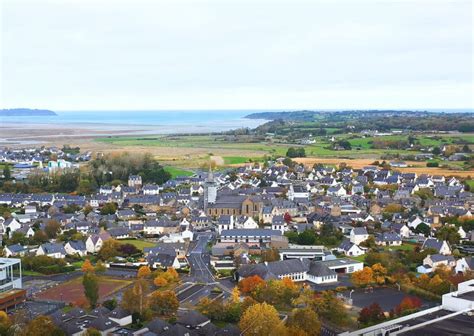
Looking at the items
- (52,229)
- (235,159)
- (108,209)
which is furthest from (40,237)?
(235,159)

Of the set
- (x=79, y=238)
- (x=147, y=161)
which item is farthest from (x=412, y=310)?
(x=147, y=161)

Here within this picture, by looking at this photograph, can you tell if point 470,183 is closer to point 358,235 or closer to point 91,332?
point 358,235

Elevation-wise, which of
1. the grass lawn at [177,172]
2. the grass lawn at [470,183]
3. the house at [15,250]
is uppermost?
the grass lawn at [470,183]

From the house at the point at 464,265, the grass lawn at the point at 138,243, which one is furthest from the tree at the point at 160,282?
the house at the point at 464,265

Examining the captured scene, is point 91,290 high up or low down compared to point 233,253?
up

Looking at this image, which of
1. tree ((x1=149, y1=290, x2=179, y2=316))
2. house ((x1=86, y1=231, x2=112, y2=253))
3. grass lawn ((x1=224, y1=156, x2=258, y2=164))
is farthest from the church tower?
grass lawn ((x1=224, y1=156, x2=258, y2=164))

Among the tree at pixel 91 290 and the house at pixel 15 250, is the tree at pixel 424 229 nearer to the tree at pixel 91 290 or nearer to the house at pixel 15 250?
the tree at pixel 91 290

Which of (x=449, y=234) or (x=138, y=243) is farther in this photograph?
(x=138, y=243)

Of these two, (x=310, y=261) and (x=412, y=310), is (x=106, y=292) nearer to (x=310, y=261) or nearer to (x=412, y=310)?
(x=310, y=261)
